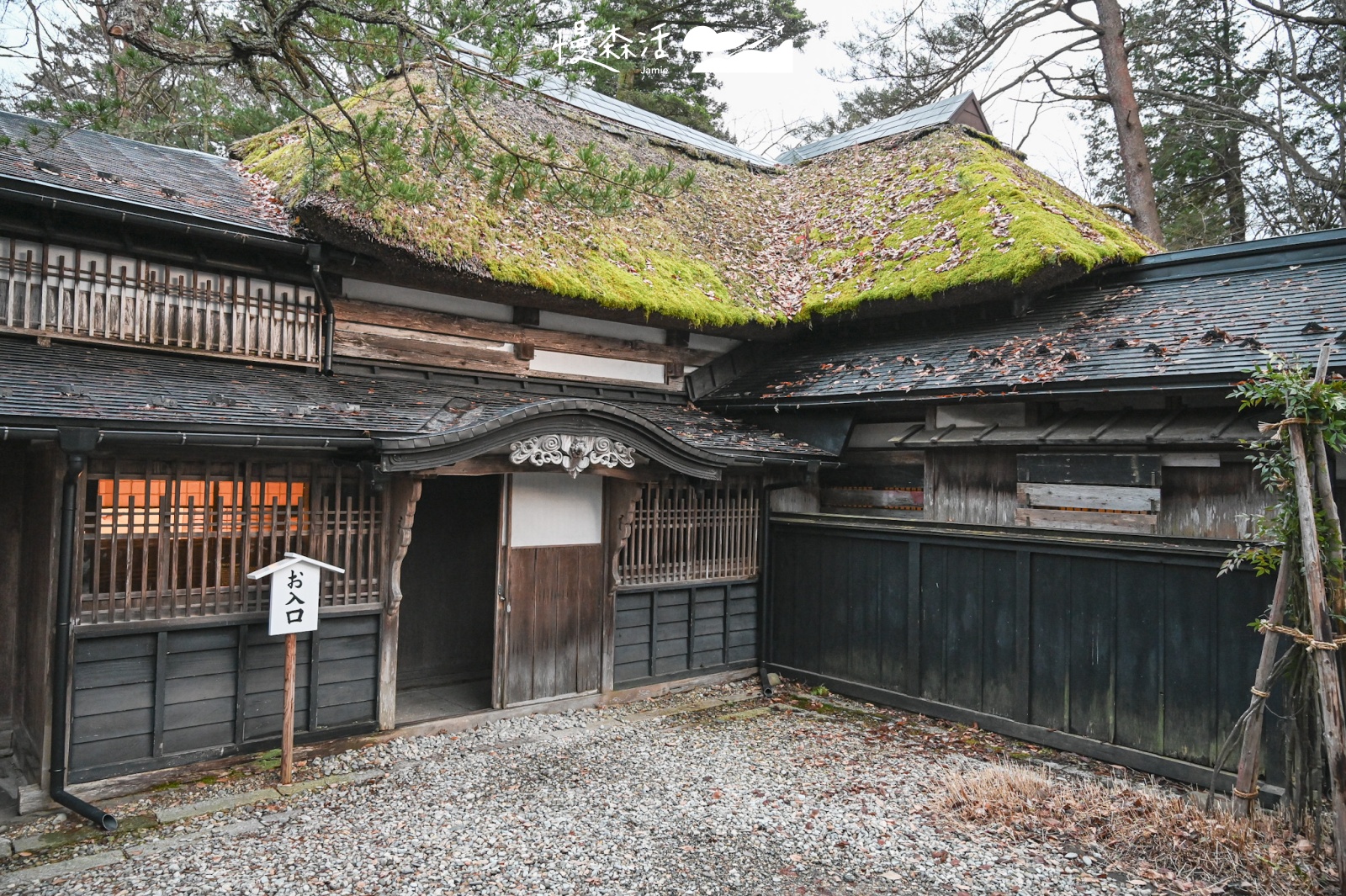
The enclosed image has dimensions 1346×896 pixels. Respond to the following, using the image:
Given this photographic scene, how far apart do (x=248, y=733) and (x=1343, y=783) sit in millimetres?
6824

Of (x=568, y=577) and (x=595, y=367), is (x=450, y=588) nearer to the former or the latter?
(x=568, y=577)

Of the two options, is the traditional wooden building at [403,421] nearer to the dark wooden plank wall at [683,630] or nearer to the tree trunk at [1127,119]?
the dark wooden plank wall at [683,630]

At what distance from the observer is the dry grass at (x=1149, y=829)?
4305mm

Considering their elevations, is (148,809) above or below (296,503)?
below

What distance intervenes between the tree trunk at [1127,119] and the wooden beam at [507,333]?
853 cm

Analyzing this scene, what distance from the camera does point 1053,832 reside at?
4895mm

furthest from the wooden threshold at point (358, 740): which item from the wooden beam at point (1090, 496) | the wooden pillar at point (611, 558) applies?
the wooden beam at point (1090, 496)

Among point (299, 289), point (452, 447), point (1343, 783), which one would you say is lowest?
point (1343, 783)

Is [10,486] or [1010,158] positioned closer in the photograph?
[10,486]

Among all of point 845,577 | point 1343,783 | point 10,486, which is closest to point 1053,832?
point 1343,783

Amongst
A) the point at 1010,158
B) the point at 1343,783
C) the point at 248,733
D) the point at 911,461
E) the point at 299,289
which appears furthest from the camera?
the point at 1010,158

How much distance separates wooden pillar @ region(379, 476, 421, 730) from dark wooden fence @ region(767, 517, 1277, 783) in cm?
421

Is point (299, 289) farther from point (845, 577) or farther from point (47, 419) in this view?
point (845, 577)

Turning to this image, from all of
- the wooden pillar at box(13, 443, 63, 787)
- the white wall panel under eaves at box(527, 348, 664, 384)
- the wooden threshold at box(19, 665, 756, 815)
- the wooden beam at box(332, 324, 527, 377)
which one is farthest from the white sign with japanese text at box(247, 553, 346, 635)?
the white wall panel under eaves at box(527, 348, 664, 384)
